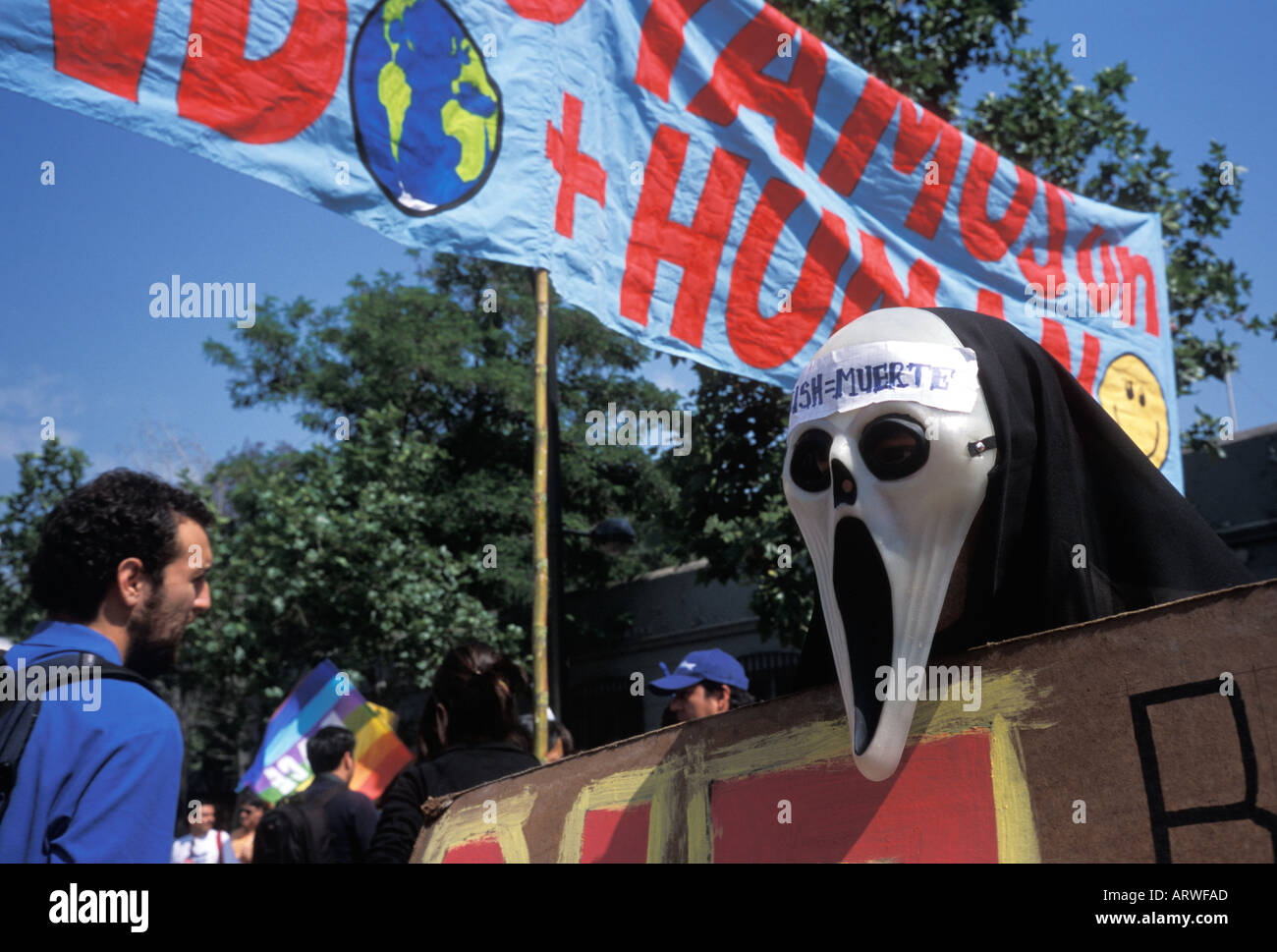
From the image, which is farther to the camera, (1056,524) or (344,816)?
(344,816)

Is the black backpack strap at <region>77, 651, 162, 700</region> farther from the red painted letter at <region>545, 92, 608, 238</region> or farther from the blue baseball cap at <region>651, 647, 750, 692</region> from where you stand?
the red painted letter at <region>545, 92, 608, 238</region>

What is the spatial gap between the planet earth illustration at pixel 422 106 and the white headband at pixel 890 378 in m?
2.94

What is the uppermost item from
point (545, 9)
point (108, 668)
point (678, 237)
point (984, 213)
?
point (545, 9)

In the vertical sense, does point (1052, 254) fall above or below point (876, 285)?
above

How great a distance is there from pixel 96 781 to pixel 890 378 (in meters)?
1.36

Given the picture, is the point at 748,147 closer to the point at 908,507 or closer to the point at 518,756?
the point at 518,756

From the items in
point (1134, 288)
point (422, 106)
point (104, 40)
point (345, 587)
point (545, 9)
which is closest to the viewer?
point (104, 40)

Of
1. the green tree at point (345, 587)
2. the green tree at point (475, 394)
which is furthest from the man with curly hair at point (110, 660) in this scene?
the green tree at point (475, 394)

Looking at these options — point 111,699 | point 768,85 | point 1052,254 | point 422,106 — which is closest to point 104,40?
point 422,106

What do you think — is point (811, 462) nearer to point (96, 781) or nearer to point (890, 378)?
point (890, 378)

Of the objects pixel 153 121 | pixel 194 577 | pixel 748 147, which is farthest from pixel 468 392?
pixel 194 577

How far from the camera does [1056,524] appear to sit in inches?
74.3

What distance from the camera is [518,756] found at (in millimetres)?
3150
